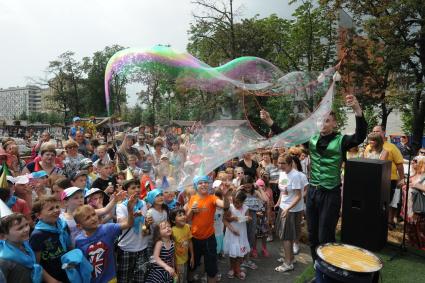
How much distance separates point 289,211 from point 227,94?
210 centimetres

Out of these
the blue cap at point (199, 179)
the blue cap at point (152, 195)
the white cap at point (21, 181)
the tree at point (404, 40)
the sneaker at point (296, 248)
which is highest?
the tree at point (404, 40)

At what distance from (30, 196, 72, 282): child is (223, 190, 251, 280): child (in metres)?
2.36

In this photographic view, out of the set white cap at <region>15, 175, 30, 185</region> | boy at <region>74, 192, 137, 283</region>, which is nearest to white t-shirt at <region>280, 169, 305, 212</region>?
boy at <region>74, 192, 137, 283</region>

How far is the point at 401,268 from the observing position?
4789 mm

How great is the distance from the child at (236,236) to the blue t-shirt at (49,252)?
2415 millimetres

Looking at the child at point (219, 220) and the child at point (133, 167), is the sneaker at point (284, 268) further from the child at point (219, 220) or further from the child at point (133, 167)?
the child at point (133, 167)

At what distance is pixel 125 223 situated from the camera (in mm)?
A: 3668

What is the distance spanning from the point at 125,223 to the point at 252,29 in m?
25.7

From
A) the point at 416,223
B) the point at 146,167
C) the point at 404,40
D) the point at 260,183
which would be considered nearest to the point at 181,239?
the point at 146,167

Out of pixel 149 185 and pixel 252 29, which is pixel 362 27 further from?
pixel 149 185

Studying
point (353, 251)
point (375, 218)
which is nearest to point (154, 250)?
point (353, 251)

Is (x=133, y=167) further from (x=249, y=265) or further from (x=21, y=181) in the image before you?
(x=249, y=265)

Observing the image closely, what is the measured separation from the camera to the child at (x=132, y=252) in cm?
387

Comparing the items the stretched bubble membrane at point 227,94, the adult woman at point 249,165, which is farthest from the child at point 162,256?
the adult woman at point 249,165
